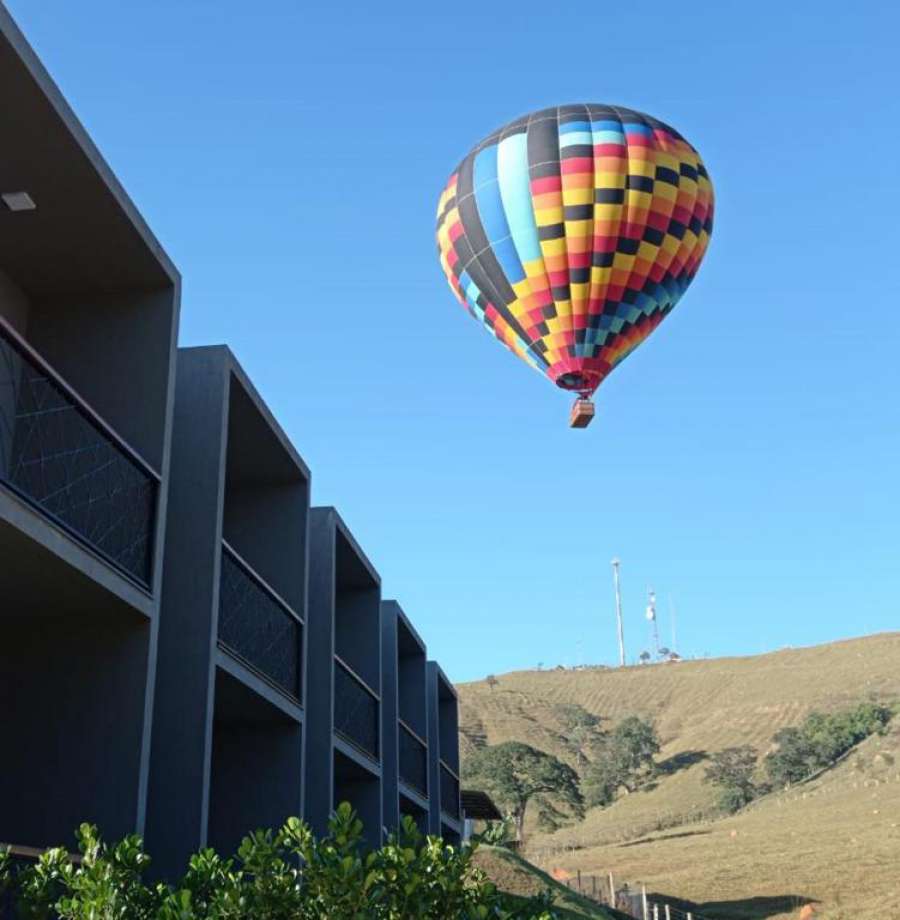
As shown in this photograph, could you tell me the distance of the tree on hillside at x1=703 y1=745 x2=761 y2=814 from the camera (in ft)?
300

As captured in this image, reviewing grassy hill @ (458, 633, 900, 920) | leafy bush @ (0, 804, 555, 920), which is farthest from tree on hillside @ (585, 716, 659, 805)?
leafy bush @ (0, 804, 555, 920)

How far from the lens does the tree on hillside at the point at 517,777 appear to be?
3258 inches

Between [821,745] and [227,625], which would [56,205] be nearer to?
[227,625]

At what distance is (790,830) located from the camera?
61000 millimetres

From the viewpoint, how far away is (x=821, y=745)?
317 ft

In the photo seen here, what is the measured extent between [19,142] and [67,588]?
11.1ft

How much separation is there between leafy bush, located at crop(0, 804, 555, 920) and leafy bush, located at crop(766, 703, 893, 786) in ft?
Result: 311

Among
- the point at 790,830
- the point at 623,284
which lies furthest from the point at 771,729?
the point at 623,284

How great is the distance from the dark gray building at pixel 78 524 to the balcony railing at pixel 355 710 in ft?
22.1

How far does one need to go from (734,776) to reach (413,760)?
263 feet

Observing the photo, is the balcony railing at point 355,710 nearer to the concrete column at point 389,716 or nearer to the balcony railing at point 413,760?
the concrete column at point 389,716

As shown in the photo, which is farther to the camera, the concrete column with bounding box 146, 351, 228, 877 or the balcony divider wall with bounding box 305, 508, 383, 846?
the balcony divider wall with bounding box 305, 508, 383, 846

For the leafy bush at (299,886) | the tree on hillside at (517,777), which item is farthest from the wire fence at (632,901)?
the tree on hillside at (517,777)

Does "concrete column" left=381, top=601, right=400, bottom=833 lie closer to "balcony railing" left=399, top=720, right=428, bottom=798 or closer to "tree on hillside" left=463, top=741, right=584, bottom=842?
"balcony railing" left=399, top=720, right=428, bottom=798
